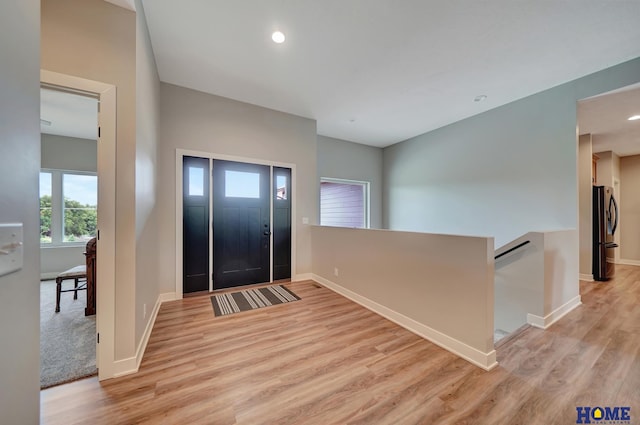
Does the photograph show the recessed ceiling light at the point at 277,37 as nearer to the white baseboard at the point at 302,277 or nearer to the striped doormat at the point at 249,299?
the striped doormat at the point at 249,299

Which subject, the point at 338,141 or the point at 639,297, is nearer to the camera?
the point at 639,297

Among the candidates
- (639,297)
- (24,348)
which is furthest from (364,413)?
(639,297)

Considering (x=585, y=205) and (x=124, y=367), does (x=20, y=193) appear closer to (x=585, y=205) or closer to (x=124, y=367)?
(x=124, y=367)

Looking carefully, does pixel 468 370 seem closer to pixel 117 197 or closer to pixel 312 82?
pixel 117 197

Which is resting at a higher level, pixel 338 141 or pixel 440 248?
pixel 338 141

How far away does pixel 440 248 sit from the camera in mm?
2217

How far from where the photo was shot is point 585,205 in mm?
4273

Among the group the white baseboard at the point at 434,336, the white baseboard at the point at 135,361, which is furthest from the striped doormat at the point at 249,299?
the white baseboard at the point at 434,336

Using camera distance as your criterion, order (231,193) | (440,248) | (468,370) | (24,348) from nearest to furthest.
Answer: (24,348)
(468,370)
(440,248)
(231,193)

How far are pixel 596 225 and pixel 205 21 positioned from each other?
677 cm

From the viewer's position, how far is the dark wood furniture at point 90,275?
278 centimetres

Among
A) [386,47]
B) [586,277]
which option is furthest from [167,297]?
[586,277]

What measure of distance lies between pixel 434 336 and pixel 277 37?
137 inches

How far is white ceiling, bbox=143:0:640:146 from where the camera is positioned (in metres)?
2.11
